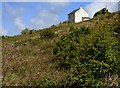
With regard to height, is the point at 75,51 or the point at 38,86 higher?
the point at 75,51

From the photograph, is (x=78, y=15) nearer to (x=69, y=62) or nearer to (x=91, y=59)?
(x=69, y=62)

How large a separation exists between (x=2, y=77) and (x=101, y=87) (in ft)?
13.0

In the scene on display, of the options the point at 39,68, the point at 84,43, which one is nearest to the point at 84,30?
the point at 84,43

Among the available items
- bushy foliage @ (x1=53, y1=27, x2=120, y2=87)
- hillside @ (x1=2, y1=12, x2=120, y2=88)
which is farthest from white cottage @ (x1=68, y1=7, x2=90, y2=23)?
bushy foliage @ (x1=53, y1=27, x2=120, y2=87)

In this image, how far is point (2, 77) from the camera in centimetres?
1264

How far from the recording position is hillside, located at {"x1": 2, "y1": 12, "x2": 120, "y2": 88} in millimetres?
10977

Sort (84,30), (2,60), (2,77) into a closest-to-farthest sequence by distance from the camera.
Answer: (2,77)
(2,60)
(84,30)

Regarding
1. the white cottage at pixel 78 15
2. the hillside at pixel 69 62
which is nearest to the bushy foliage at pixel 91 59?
the hillside at pixel 69 62

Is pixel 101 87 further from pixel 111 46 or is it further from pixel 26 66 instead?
pixel 26 66

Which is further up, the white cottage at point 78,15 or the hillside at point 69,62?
the white cottage at point 78,15

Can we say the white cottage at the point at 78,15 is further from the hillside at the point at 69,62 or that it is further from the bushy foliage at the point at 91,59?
the bushy foliage at the point at 91,59

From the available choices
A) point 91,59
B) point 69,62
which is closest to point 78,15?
point 69,62

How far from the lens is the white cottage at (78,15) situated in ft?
173

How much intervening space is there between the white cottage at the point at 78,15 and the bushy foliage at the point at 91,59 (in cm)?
3846
